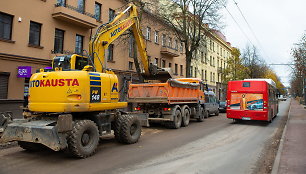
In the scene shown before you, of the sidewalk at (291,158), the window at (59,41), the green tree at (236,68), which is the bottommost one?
the sidewalk at (291,158)

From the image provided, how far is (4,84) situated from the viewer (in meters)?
13.4

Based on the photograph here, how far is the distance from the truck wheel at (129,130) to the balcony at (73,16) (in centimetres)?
1125

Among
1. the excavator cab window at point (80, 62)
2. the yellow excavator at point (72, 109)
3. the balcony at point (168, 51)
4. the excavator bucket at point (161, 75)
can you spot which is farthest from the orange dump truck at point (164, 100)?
the balcony at point (168, 51)

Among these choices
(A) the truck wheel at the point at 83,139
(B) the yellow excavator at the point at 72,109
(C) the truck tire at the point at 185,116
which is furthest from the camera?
(C) the truck tire at the point at 185,116

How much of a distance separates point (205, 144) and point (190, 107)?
625cm

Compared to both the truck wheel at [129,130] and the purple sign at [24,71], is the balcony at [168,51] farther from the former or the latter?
the truck wheel at [129,130]

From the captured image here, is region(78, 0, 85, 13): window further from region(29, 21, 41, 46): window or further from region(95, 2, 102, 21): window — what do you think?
region(29, 21, 41, 46): window

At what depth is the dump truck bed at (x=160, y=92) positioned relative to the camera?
36.1 feet

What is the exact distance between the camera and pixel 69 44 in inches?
682

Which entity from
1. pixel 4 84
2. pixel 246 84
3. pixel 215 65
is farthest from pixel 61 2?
pixel 215 65

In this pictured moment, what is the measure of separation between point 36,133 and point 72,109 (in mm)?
1019

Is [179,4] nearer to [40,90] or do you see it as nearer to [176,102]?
[176,102]

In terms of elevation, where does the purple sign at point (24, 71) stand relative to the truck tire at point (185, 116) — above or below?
above

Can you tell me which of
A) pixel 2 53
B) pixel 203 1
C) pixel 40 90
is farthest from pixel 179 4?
pixel 40 90
